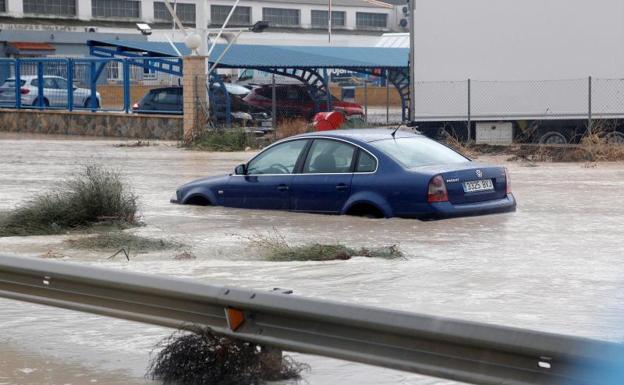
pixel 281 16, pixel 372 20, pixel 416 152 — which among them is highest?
pixel 372 20

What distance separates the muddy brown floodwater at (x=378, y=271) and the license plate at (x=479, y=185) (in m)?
0.41

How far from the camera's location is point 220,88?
113ft

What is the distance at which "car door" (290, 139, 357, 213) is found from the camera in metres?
14.7

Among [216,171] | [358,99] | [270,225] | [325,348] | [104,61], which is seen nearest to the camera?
[325,348]

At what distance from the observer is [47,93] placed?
137ft

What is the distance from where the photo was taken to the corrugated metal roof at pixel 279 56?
37.3 m

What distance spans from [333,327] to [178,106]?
99.6 ft

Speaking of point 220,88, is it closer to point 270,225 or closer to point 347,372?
point 270,225

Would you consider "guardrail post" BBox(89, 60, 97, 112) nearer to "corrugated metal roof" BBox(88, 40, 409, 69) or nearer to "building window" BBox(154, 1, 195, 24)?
"corrugated metal roof" BBox(88, 40, 409, 69)

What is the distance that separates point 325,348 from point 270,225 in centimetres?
843

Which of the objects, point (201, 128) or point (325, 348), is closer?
point (325, 348)

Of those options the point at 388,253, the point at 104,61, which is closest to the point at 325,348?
the point at 388,253

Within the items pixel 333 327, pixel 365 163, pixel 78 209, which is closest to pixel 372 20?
pixel 365 163

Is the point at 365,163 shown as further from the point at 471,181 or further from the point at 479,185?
the point at 479,185
